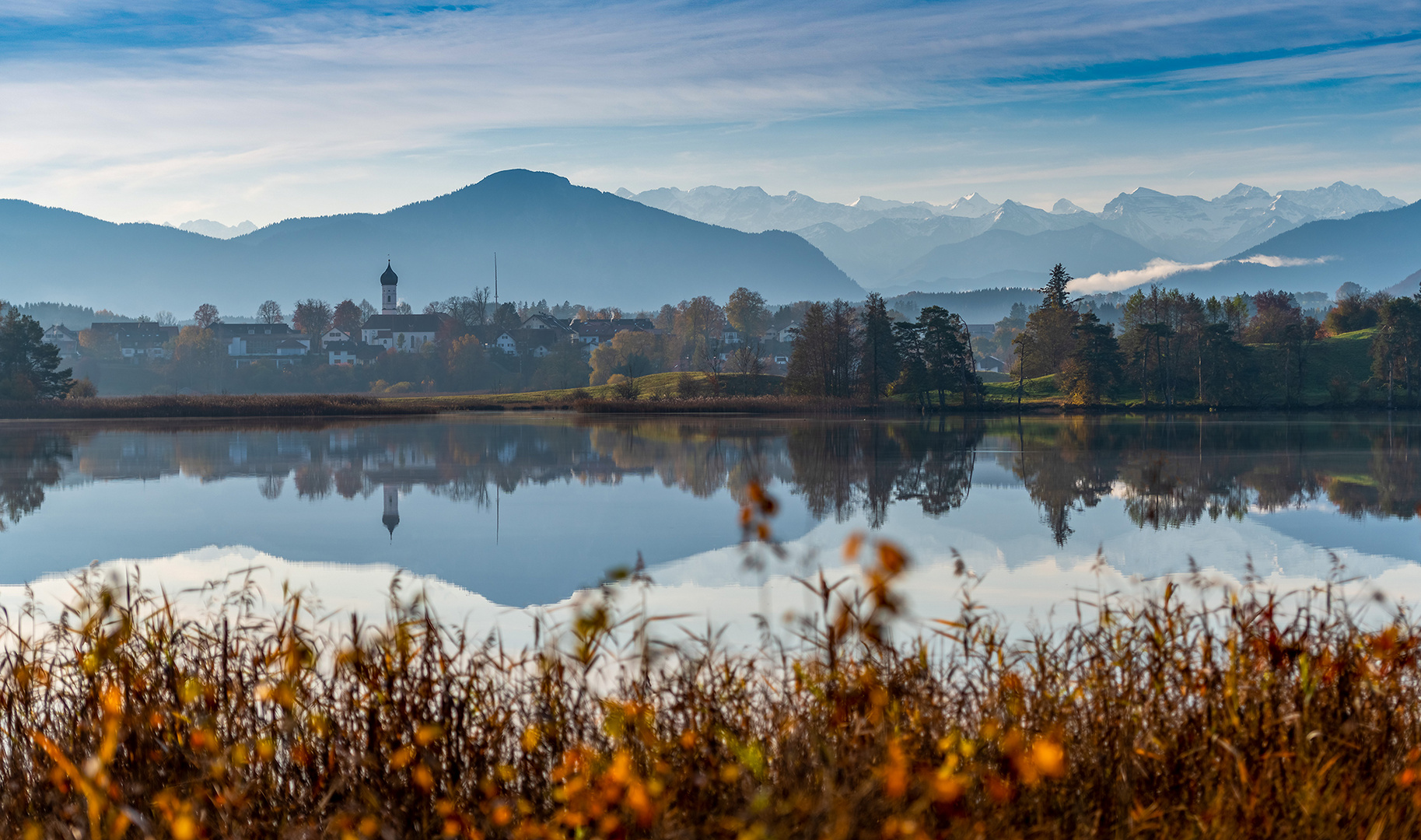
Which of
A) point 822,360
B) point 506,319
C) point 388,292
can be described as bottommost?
point 822,360

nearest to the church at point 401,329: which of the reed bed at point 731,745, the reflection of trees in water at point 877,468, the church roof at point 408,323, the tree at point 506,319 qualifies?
the church roof at point 408,323

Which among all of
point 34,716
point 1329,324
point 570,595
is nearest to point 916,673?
point 34,716

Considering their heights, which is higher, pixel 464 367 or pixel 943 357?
pixel 943 357

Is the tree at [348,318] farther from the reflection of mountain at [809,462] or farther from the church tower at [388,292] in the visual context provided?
the reflection of mountain at [809,462]

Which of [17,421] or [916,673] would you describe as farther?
[17,421]

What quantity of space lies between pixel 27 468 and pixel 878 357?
56412mm

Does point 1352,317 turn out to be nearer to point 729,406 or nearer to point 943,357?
point 943,357

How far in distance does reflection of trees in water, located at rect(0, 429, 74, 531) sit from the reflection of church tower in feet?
17.7

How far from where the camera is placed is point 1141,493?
64.4 feet

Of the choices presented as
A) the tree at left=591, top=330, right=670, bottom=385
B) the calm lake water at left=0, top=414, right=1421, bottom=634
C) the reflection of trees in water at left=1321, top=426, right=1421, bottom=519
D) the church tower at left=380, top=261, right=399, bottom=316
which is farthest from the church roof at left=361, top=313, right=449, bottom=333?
the reflection of trees in water at left=1321, top=426, right=1421, bottom=519

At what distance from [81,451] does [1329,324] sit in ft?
322

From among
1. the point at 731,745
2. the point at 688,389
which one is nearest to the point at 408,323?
the point at 688,389

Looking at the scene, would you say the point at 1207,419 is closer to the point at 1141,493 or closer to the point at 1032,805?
the point at 1141,493

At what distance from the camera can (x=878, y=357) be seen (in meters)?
75.1
